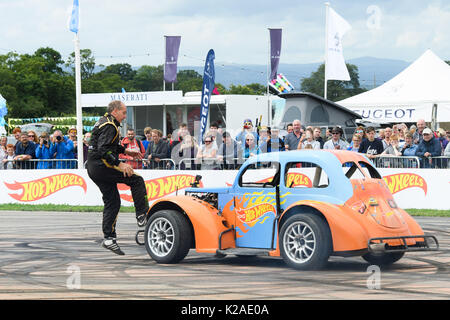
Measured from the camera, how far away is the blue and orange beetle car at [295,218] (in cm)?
845

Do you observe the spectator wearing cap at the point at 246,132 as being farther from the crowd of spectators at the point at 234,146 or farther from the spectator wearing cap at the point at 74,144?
the spectator wearing cap at the point at 74,144

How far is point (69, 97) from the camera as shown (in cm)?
9244

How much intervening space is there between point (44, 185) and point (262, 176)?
12052 millimetres

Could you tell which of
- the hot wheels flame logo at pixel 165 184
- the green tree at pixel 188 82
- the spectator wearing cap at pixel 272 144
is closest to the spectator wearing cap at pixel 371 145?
the spectator wearing cap at pixel 272 144

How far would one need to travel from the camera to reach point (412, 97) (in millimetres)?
31844

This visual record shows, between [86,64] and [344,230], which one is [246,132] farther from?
[86,64]

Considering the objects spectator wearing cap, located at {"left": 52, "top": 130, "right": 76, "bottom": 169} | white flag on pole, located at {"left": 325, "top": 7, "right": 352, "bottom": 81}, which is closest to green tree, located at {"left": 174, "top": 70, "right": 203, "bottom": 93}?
white flag on pole, located at {"left": 325, "top": 7, "right": 352, "bottom": 81}

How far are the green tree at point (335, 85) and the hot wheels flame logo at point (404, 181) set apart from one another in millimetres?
90297

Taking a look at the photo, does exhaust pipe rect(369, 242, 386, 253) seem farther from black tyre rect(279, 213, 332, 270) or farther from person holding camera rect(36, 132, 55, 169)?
person holding camera rect(36, 132, 55, 169)

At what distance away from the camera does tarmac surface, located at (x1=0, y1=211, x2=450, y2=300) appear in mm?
7098

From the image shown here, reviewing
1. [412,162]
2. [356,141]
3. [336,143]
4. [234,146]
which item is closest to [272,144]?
[234,146]
